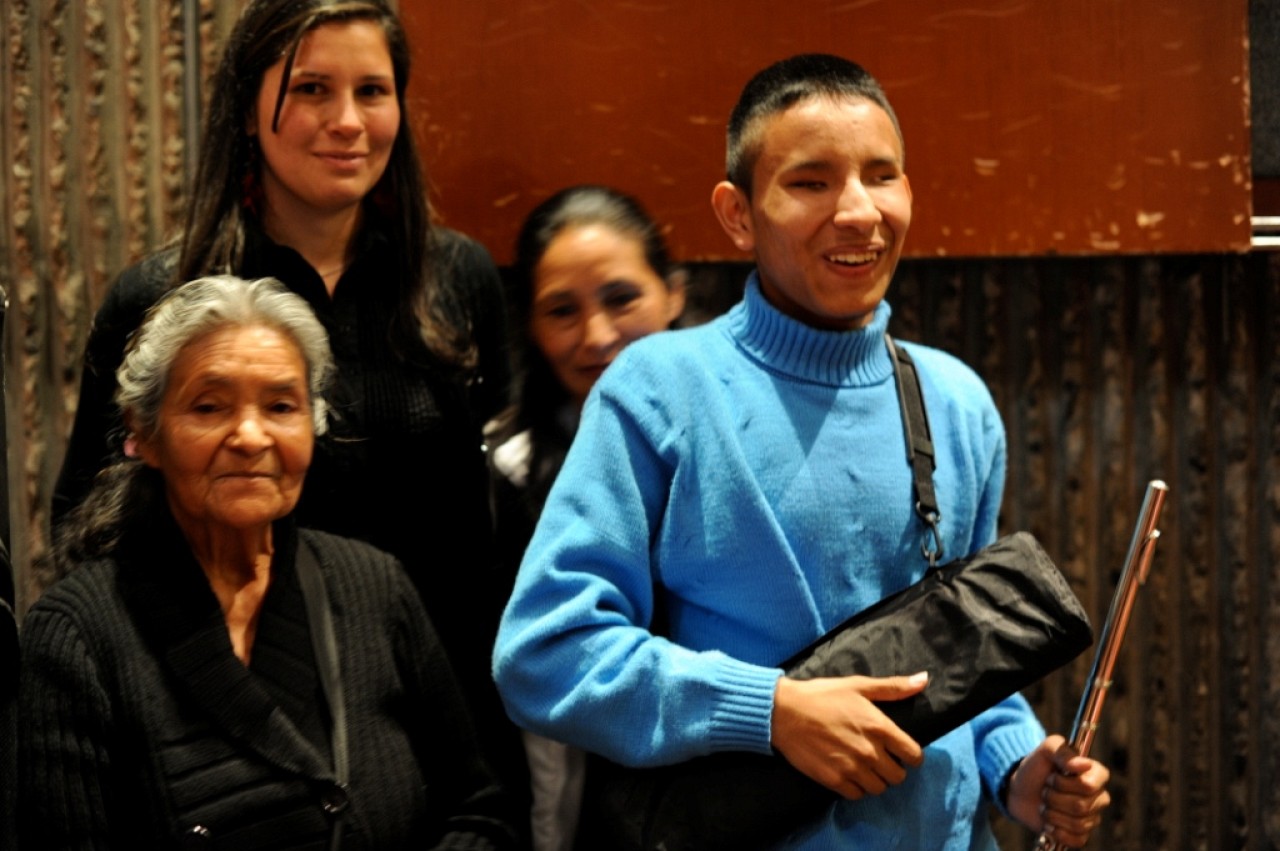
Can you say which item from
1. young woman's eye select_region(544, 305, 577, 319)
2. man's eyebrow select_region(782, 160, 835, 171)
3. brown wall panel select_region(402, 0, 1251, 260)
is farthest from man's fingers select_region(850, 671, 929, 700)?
brown wall panel select_region(402, 0, 1251, 260)

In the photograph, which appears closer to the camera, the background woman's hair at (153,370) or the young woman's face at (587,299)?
the background woman's hair at (153,370)

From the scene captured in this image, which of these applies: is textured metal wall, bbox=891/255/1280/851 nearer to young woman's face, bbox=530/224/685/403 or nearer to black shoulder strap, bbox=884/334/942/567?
young woman's face, bbox=530/224/685/403

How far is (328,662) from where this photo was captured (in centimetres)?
210

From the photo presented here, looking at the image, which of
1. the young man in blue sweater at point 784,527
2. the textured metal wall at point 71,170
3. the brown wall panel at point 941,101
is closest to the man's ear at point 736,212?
the young man in blue sweater at point 784,527

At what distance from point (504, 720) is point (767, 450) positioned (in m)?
0.86

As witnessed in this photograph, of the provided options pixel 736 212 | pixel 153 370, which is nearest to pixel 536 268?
pixel 736 212

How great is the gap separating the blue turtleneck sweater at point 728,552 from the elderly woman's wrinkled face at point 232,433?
43 cm

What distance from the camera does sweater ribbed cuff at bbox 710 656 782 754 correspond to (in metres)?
1.79

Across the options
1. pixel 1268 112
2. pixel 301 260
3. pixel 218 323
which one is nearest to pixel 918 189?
pixel 1268 112

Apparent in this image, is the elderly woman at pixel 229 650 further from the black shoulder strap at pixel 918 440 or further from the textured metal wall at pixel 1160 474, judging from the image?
the textured metal wall at pixel 1160 474

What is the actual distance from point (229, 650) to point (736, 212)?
2.99ft

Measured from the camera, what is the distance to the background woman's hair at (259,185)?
2.55 m

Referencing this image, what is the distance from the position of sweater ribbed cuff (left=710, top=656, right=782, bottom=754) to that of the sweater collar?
16.9 inches

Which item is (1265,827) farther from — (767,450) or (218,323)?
(218,323)
